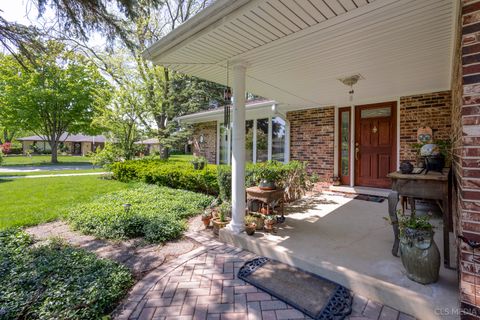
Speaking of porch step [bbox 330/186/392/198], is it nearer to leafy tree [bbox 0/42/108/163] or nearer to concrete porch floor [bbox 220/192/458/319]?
concrete porch floor [bbox 220/192/458/319]

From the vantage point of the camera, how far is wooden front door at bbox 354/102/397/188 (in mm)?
5848

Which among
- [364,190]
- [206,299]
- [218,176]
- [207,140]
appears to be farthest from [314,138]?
[206,299]

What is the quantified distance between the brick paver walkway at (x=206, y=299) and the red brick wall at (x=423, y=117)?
4.46m

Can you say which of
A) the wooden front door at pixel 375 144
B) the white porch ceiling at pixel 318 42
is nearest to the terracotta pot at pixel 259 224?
the white porch ceiling at pixel 318 42

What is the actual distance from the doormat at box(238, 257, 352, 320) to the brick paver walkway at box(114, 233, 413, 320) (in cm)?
7

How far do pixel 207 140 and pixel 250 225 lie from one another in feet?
23.6

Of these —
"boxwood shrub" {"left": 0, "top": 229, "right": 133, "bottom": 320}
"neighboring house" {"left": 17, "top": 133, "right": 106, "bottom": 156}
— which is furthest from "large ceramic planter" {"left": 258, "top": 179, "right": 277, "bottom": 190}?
"neighboring house" {"left": 17, "top": 133, "right": 106, "bottom": 156}

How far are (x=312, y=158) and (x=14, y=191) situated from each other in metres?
8.56

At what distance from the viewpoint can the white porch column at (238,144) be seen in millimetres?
3531

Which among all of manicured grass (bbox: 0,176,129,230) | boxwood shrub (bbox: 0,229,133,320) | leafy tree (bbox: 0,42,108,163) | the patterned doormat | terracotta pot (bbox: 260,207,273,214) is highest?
leafy tree (bbox: 0,42,108,163)

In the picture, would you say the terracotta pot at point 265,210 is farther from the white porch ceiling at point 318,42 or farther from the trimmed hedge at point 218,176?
the white porch ceiling at point 318,42

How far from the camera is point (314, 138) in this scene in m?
7.04

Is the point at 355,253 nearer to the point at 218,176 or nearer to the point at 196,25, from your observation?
the point at 196,25

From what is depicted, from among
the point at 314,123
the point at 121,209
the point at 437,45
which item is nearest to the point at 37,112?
the point at 121,209
